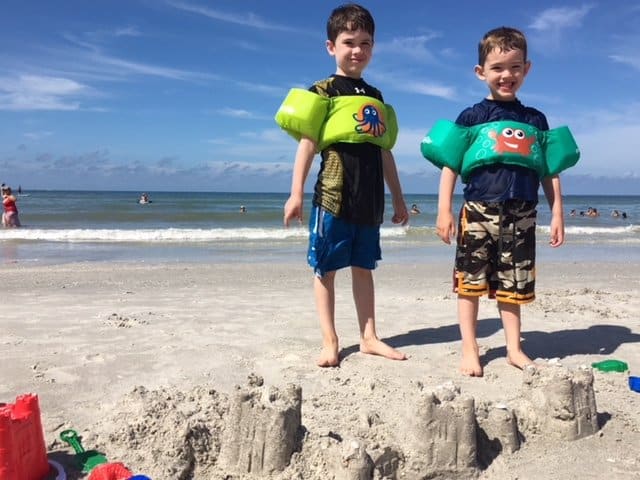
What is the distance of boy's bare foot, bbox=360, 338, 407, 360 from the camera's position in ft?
12.2

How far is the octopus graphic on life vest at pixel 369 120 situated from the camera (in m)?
3.51

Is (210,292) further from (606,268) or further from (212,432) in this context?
(606,268)

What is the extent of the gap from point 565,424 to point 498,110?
1.78 meters

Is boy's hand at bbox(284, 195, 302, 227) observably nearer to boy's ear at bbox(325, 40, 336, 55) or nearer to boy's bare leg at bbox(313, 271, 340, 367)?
boy's bare leg at bbox(313, 271, 340, 367)

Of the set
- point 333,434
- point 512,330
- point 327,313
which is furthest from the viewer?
point 327,313

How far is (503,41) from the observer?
133 inches

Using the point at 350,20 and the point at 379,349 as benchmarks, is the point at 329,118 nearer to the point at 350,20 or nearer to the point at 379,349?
the point at 350,20

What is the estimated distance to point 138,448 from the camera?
233cm

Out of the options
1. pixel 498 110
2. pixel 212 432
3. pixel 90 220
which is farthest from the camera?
pixel 90 220

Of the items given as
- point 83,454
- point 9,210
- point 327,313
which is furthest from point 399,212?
point 9,210

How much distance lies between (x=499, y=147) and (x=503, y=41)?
598 mm

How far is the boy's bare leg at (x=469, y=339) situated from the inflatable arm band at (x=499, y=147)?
29.2 inches

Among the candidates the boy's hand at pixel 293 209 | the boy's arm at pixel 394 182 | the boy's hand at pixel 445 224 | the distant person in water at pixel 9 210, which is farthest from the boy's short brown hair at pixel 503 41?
the distant person in water at pixel 9 210

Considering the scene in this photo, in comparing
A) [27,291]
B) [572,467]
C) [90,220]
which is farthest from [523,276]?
[90,220]
